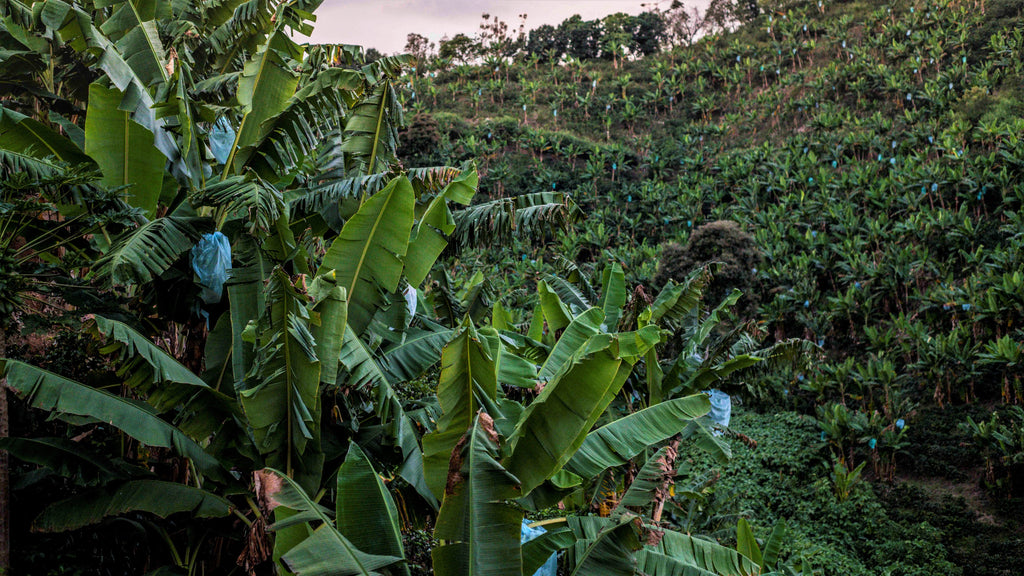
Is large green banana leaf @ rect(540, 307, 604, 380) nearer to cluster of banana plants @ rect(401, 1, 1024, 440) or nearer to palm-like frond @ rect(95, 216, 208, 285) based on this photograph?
palm-like frond @ rect(95, 216, 208, 285)

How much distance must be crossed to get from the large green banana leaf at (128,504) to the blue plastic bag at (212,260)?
1399 mm

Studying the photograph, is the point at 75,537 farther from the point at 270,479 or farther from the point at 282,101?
the point at 282,101

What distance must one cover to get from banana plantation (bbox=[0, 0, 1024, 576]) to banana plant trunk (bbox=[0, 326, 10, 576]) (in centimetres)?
2

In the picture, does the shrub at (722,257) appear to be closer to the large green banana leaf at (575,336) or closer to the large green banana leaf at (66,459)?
the large green banana leaf at (575,336)

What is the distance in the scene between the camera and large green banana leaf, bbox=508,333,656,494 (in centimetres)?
388

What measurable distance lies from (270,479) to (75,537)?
8.70 ft

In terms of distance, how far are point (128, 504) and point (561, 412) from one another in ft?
8.99

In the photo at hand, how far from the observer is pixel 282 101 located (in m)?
Answer: 5.57

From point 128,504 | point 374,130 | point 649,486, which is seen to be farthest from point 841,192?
point 128,504

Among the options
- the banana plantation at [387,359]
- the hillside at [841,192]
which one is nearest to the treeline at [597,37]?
the hillside at [841,192]

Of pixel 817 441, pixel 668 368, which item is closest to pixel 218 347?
pixel 668 368

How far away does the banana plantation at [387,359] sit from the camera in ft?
13.0

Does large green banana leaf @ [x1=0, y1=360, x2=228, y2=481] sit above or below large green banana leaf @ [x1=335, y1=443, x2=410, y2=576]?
above

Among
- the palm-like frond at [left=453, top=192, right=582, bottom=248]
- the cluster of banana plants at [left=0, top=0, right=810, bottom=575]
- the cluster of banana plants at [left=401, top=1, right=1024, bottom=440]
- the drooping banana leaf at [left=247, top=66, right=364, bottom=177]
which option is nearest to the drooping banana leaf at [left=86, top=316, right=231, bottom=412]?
the cluster of banana plants at [left=0, top=0, right=810, bottom=575]
